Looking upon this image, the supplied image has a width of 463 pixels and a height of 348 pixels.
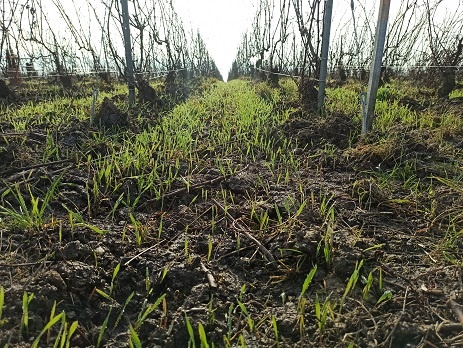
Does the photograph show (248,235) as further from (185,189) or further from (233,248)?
(185,189)

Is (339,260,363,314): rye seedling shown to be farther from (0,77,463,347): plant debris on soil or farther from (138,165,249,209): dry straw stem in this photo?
(138,165,249,209): dry straw stem

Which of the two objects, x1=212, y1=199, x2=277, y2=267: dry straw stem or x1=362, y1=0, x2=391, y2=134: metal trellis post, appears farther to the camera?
x1=362, y1=0, x2=391, y2=134: metal trellis post

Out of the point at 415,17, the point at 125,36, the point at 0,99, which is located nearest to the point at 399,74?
the point at 415,17

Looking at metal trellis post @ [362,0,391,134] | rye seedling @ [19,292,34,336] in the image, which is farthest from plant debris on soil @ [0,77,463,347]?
metal trellis post @ [362,0,391,134]

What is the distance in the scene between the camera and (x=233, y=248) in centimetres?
153

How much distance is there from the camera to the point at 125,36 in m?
4.95

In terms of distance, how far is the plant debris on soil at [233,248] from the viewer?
1.09 metres

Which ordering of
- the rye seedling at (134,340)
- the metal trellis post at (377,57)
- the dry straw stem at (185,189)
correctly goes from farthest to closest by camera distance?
the metal trellis post at (377,57) < the dry straw stem at (185,189) < the rye seedling at (134,340)

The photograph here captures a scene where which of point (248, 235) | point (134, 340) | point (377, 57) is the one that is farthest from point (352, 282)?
point (377, 57)

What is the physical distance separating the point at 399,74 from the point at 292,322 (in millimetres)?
10684

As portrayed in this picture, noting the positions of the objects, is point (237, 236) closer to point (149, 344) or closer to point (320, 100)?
point (149, 344)

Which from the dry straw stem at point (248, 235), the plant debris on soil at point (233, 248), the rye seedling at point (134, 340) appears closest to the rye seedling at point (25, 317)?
the plant debris on soil at point (233, 248)

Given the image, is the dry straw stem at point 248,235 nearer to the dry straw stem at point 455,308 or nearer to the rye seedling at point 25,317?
Answer: the dry straw stem at point 455,308

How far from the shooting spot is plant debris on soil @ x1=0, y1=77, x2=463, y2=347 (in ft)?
3.58
